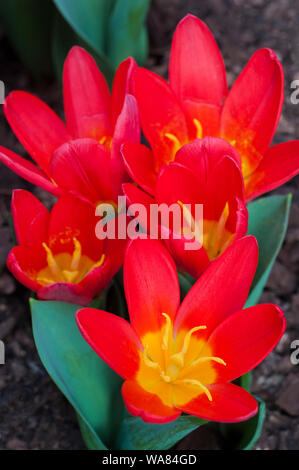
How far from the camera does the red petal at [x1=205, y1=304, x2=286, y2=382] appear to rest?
85 cm

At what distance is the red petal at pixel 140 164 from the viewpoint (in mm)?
910

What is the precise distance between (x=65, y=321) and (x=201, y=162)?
0.97 ft

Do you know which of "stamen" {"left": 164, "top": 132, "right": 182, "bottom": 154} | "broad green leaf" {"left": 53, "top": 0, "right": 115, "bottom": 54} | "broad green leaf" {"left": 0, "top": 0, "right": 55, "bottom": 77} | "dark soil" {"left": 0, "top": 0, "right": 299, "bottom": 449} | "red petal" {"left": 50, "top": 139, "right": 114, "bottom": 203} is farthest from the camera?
"broad green leaf" {"left": 0, "top": 0, "right": 55, "bottom": 77}

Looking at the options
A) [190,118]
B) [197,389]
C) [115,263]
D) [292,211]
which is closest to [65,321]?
[115,263]

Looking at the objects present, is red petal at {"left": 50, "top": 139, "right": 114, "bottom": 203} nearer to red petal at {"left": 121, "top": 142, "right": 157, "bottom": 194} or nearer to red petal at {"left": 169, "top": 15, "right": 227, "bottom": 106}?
red petal at {"left": 121, "top": 142, "right": 157, "bottom": 194}

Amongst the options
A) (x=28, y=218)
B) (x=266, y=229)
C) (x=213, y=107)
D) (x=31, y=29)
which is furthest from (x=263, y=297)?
(x=31, y=29)

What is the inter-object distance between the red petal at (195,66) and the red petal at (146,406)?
0.47 m

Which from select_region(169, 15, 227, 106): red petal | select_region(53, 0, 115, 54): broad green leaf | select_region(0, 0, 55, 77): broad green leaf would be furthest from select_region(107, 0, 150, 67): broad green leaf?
select_region(169, 15, 227, 106): red petal

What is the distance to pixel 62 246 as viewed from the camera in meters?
1.03

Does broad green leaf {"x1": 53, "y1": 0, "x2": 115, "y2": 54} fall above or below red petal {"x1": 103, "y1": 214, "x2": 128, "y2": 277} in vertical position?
above

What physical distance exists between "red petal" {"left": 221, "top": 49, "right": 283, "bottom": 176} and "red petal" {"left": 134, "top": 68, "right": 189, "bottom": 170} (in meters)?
0.07

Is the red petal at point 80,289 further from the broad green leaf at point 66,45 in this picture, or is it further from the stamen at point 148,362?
the broad green leaf at point 66,45

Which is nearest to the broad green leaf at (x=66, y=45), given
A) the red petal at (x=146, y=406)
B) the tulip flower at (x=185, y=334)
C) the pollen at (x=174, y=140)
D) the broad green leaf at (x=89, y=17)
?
the broad green leaf at (x=89, y=17)
